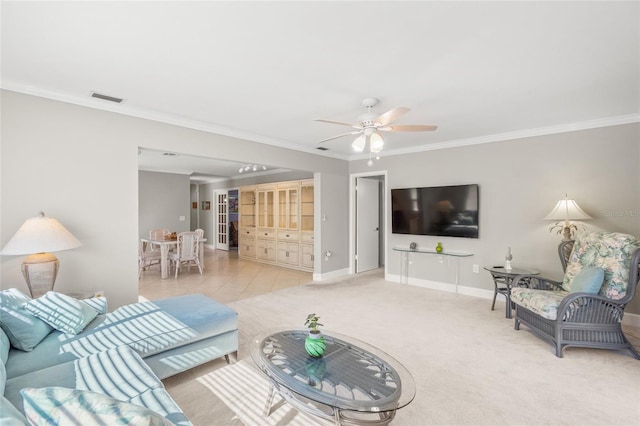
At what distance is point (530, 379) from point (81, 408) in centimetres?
298

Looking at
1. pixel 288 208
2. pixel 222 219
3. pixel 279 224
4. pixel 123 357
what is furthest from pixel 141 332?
pixel 222 219

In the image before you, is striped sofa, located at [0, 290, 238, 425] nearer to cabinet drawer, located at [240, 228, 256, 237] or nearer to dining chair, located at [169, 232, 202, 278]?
dining chair, located at [169, 232, 202, 278]

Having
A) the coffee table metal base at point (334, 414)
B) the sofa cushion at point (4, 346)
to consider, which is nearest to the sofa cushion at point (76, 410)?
the coffee table metal base at point (334, 414)

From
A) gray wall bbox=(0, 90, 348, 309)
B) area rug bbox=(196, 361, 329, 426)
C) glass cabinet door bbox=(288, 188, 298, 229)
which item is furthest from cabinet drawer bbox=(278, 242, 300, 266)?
area rug bbox=(196, 361, 329, 426)

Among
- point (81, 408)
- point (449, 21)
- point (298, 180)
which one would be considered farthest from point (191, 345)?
point (298, 180)

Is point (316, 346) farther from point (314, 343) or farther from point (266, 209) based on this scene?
point (266, 209)

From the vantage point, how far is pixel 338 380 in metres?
1.80

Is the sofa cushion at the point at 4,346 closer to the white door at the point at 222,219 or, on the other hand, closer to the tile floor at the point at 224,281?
the tile floor at the point at 224,281

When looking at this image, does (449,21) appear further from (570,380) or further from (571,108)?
(570,380)

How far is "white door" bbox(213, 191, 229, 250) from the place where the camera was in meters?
10.2

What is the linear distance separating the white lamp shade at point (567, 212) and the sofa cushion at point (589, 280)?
3.23 ft

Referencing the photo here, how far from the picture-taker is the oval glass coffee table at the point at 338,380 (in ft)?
5.33

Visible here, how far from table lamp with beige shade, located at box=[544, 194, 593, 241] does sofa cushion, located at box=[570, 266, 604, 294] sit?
3.20 feet

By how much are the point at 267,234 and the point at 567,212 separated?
610cm
